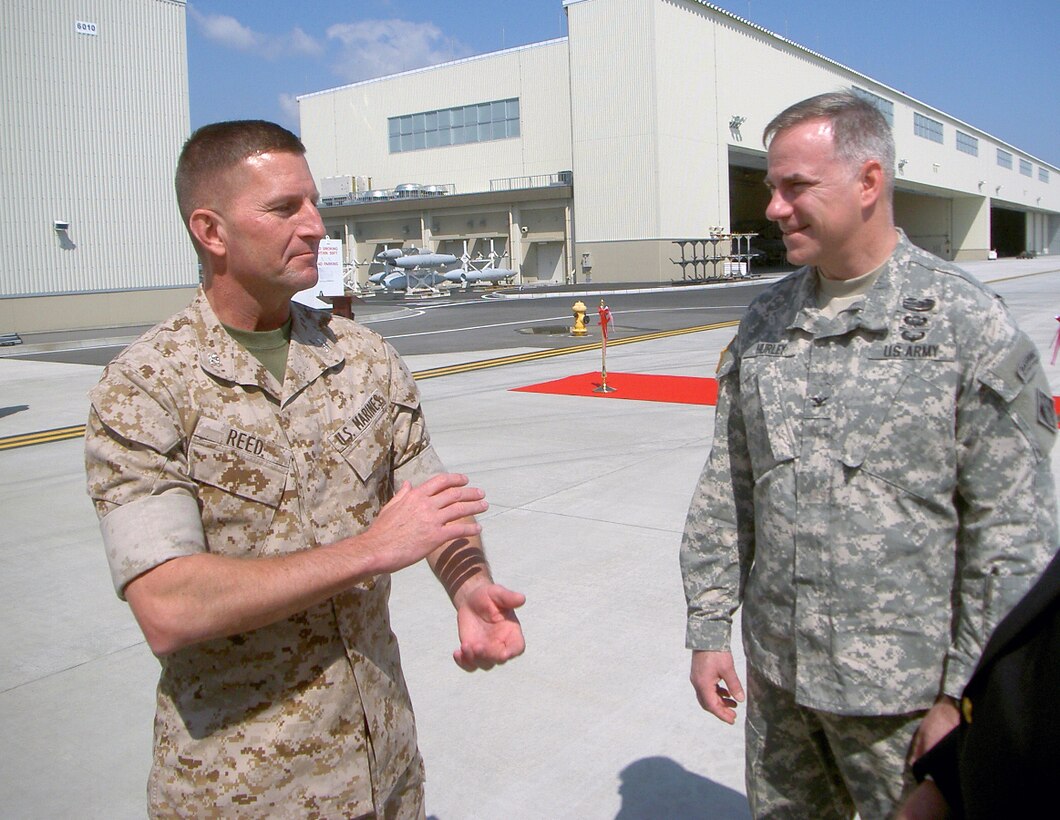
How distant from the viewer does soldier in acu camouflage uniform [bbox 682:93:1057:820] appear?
1.97m

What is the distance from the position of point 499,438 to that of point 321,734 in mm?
7197

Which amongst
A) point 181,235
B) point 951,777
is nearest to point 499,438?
point 951,777

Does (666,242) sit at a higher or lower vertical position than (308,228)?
higher

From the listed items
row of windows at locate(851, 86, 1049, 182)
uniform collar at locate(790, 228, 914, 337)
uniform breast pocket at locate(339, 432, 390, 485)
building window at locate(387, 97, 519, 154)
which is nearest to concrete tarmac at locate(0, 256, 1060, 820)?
uniform breast pocket at locate(339, 432, 390, 485)

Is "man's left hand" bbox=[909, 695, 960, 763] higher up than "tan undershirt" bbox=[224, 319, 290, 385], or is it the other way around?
"tan undershirt" bbox=[224, 319, 290, 385]

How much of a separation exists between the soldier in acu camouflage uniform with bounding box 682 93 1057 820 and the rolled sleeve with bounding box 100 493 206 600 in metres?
1.29

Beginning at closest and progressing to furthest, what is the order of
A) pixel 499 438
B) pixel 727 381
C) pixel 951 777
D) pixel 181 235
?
pixel 951 777
pixel 727 381
pixel 499 438
pixel 181 235

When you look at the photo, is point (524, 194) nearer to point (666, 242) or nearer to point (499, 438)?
point (666, 242)

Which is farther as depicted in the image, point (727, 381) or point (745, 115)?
point (745, 115)

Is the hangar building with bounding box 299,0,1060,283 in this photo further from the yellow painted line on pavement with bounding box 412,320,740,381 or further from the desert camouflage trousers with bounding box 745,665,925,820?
the desert camouflage trousers with bounding box 745,665,925,820

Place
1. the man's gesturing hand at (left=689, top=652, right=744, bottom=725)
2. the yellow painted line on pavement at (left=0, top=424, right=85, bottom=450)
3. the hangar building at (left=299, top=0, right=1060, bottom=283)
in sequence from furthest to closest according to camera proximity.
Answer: the hangar building at (left=299, top=0, right=1060, bottom=283) < the yellow painted line on pavement at (left=0, top=424, right=85, bottom=450) < the man's gesturing hand at (left=689, top=652, right=744, bottom=725)

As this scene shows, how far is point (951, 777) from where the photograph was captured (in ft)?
4.72

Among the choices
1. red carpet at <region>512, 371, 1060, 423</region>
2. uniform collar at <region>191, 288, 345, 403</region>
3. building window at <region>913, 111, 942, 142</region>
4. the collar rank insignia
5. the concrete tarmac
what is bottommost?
the concrete tarmac

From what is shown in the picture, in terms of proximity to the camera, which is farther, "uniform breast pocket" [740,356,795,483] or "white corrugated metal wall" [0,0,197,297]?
"white corrugated metal wall" [0,0,197,297]
